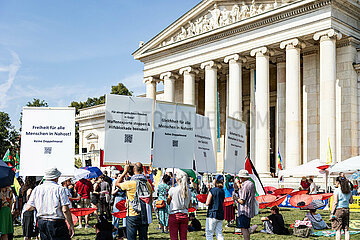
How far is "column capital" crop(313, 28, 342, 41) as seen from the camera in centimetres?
2856

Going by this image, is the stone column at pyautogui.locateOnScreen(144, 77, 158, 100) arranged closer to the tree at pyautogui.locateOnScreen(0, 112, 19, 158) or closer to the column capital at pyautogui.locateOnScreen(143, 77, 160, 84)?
the column capital at pyautogui.locateOnScreen(143, 77, 160, 84)

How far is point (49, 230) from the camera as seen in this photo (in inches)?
290

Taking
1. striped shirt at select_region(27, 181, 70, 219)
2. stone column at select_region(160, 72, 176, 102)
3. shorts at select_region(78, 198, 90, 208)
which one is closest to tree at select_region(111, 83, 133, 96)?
stone column at select_region(160, 72, 176, 102)

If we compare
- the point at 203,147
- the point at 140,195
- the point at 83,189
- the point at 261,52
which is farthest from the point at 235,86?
the point at 140,195

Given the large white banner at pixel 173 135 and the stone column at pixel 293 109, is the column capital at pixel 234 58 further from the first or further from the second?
the large white banner at pixel 173 135

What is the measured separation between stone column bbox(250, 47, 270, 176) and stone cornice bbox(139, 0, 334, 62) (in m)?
1.94

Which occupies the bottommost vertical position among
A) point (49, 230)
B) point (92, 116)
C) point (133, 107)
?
point (49, 230)

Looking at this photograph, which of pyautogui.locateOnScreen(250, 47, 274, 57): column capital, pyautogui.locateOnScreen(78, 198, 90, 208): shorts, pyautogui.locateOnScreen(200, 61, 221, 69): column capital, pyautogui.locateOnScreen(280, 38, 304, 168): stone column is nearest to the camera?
pyautogui.locateOnScreen(78, 198, 90, 208): shorts

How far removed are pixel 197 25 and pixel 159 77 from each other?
7049 mm

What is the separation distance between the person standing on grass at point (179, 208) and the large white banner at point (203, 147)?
4.24m

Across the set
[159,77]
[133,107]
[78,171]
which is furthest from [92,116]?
[133,107]

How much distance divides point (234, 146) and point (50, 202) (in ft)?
23.5

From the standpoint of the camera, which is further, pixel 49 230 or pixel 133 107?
pixel 133 107

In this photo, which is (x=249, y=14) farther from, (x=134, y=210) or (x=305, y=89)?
(x=134, y=210)
